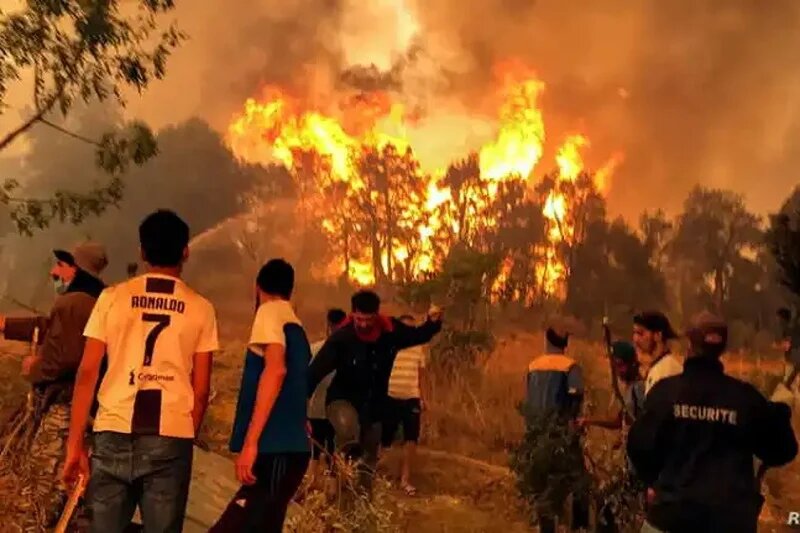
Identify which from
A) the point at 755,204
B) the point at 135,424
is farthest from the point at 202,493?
the point at 755,204

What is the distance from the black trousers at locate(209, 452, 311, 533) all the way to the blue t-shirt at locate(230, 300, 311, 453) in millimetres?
57

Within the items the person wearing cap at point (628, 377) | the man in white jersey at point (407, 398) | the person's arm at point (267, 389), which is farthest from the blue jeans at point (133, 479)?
the man in white jersey at point (407, 398)

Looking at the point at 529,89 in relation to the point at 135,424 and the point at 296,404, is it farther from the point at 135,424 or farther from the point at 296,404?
the point at 135,424

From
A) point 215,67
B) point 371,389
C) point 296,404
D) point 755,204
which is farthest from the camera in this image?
point 215,67

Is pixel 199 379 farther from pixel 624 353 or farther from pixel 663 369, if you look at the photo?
pixel 624 353

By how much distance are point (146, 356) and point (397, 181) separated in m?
7.33

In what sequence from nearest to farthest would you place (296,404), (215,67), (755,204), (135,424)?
(135,424) < (296,404) < (755,204) < (215,67)

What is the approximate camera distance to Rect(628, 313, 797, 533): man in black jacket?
10.5ft

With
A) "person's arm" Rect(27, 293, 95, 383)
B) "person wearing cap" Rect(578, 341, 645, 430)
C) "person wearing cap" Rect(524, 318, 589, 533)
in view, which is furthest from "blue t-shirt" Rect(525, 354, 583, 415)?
"person's arm" Rect(27, 293, 95, 383)

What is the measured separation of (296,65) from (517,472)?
5851 millimetres

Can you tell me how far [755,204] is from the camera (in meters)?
9.43

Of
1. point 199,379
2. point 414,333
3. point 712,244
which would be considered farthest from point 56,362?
point 712,244

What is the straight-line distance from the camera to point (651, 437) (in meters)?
3.32

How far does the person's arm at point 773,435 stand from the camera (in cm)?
321
